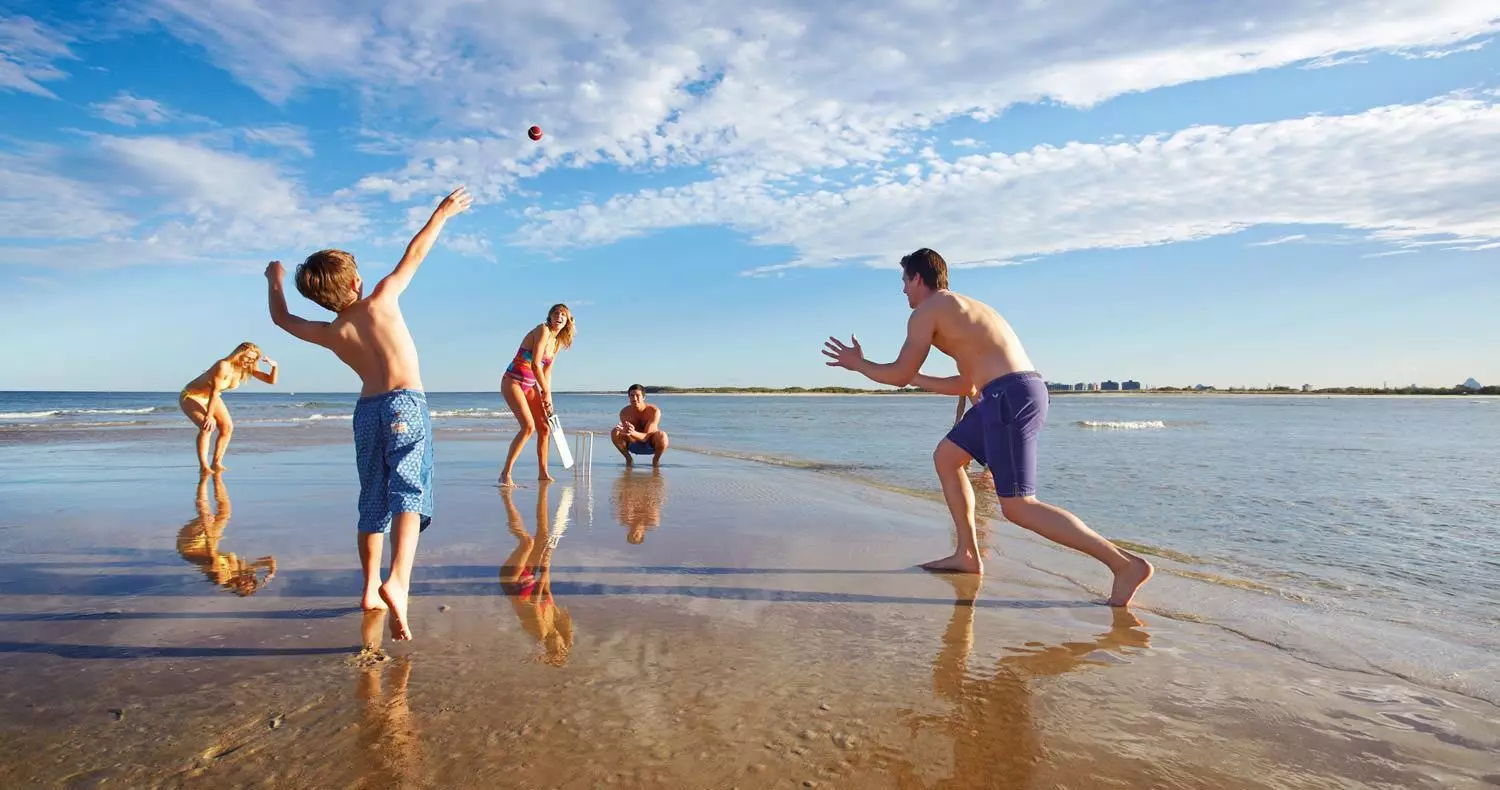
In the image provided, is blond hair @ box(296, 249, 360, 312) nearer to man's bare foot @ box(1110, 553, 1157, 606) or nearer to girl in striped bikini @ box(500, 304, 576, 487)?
man's bare foot @ box(1110, 553, 1157, 606)

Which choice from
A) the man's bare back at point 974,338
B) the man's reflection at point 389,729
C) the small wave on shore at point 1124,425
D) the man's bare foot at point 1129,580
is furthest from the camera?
the small wave on shore at point 1124,425

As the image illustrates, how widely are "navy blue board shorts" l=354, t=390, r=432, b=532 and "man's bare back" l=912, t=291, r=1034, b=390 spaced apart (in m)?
2.93

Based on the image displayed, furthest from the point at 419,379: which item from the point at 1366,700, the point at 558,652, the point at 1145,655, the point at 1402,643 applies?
the point at 1402,643

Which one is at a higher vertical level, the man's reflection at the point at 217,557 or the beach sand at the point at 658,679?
the man's reflection at the point at 217,557

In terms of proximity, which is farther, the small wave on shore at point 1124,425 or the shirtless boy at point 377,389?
the small wave on shore at point 1124,425

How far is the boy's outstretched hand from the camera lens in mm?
4011

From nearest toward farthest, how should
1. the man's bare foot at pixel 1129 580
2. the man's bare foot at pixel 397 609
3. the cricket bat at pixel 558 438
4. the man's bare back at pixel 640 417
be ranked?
the man's bare foot at pixel 397 609 < the man's bare foot at pixel 1129 580 < the cricket bat at pixel 558 438 < the man's bare back at pixel 640 417

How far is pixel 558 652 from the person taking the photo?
328 centimetres

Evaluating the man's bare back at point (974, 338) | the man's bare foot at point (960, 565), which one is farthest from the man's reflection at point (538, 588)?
the man's bare back at point (974, 338)

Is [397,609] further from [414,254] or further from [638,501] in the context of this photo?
[638,501]

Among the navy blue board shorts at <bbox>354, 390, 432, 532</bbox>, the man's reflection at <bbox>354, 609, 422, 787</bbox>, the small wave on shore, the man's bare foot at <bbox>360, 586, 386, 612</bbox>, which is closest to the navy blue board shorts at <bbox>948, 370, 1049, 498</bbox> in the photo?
the navy blue board shorts at <bbox>354, 390, 432, 532</bbox>

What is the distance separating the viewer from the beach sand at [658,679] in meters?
2.35

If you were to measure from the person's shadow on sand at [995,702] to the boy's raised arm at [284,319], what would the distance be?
10.3 ft

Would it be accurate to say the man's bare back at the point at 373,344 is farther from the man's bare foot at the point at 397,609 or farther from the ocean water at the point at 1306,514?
the ocean water at the point at 1306,514
